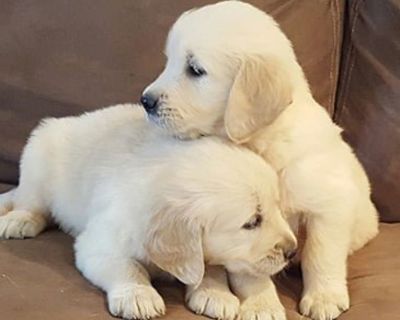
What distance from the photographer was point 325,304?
2.07m

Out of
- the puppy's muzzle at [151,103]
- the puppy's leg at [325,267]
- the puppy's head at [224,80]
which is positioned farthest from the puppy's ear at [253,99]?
the puppy's leg at [325,267]

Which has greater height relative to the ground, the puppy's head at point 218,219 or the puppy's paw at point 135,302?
the puppy's head at point 218,219

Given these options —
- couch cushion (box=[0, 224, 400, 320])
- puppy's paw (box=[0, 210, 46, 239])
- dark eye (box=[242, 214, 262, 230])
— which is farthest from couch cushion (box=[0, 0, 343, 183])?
dark eye (box=[242, 214, 262, 230])

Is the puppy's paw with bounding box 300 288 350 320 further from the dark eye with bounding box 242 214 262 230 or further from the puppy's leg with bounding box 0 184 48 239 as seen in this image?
the puppy's leg with bounding box 0 184 48 239

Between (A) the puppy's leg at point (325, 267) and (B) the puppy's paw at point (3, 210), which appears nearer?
(A) the puppy's leg at point (325, 267)

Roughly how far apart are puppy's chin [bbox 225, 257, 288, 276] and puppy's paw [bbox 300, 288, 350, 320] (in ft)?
0.38

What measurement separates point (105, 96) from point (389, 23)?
784 millimetres

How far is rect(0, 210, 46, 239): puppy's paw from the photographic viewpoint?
2324 millimetres

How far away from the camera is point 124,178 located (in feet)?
6.95

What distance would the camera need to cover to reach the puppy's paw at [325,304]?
6.73 ft

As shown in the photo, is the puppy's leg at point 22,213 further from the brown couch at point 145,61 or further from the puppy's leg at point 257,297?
the puppy's leg at point 257,297

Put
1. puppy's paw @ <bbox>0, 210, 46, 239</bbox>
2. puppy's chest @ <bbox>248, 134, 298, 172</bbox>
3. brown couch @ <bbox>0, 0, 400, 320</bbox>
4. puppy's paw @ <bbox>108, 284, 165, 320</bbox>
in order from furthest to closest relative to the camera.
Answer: brown couch @ <bbox>0, 0, 400, 320</bbox> → puppy's paw @ <bbox>0, 210, 46, 239</bbox> → puppy's chest @ <bbox>248, 134, 298, 172</bbox> → puppy's paw @ <bbox>108, 284, 165, 320</bbox>

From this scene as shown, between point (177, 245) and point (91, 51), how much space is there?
0.86m

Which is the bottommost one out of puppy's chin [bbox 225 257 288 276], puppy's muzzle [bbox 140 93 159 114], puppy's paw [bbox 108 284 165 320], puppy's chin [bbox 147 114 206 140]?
puppy's paw [bbox 108 284 165 320]
